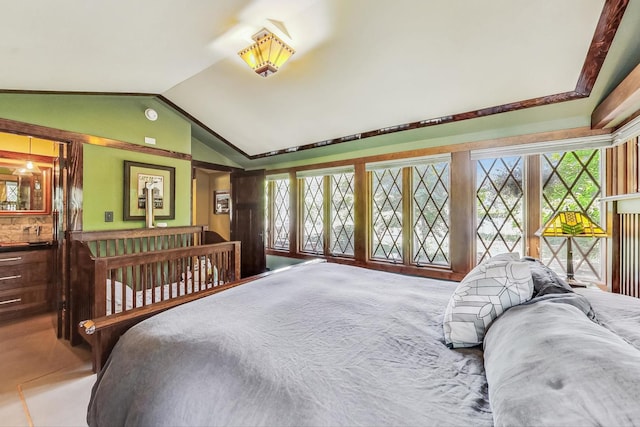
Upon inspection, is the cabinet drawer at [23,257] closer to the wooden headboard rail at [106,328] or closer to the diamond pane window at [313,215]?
the wooden headboard rail at [106,328]

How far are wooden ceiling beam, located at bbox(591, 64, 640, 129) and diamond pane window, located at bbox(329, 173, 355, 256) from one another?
253 centimetres

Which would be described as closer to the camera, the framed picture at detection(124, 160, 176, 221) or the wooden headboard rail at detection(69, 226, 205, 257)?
the wooden headboard rail at detection(69, 226, 205, 257)

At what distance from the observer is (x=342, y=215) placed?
397 centimetres

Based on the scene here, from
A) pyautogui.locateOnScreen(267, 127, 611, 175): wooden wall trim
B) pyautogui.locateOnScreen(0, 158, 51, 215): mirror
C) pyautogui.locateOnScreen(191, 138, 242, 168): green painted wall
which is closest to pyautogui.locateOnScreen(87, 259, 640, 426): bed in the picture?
pyautogui.locateOnScreen(267, 127, 611, 175): wooden wall trim

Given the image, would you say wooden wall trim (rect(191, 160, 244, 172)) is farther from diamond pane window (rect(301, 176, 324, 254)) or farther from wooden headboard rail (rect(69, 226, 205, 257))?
diamond pane window (rect(301, 176, 324, 254))

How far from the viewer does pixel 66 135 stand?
270 centimetres

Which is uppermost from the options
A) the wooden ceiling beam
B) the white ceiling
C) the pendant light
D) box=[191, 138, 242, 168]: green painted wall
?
the white ceiling

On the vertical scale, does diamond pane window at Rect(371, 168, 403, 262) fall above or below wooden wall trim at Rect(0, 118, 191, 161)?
below

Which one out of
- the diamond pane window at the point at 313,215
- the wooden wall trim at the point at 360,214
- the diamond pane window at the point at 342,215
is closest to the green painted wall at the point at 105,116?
the diamond pane window at the point at 313,215

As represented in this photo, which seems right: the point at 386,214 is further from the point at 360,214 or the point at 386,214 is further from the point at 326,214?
the point at 326,214

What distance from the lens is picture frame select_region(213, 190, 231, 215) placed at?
5.82 meters

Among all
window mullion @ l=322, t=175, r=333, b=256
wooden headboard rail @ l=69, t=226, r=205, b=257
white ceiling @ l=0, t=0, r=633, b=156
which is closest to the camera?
white ceiling @ l=0, t=0, r=633, b=156

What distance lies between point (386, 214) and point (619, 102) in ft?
7.41

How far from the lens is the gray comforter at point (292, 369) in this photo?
0.68 metres
